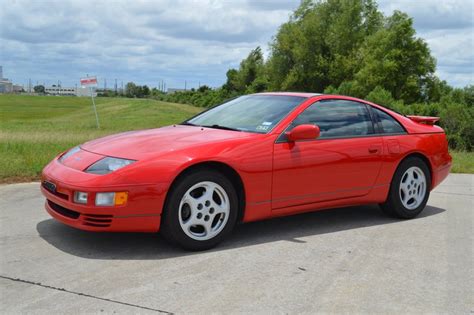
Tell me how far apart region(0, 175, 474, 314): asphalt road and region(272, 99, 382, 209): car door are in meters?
0.43

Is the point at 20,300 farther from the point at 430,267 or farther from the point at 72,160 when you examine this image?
the point at 430,267

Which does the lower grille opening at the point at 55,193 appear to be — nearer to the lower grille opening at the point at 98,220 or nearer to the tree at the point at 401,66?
the lower grille opening at the point at 98,220

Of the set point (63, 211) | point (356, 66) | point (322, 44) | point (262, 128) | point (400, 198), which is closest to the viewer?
point (63, 211)

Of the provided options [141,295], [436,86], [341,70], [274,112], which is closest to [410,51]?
[436,86]

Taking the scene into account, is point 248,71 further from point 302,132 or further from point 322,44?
point 302,132

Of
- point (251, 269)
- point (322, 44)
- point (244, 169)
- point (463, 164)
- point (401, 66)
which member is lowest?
point (251, 269)

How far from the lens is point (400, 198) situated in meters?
6.07

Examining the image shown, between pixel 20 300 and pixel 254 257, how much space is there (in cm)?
184

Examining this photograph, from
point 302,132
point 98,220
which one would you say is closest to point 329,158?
point 302,132

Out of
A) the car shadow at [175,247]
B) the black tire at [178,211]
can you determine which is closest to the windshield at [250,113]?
the black tire at [178,211]

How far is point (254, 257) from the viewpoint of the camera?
14.8ft

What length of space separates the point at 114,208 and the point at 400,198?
3306 millimetres

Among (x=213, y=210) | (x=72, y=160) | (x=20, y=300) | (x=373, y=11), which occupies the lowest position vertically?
(x=20, y=300)

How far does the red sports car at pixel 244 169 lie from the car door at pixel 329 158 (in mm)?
11
